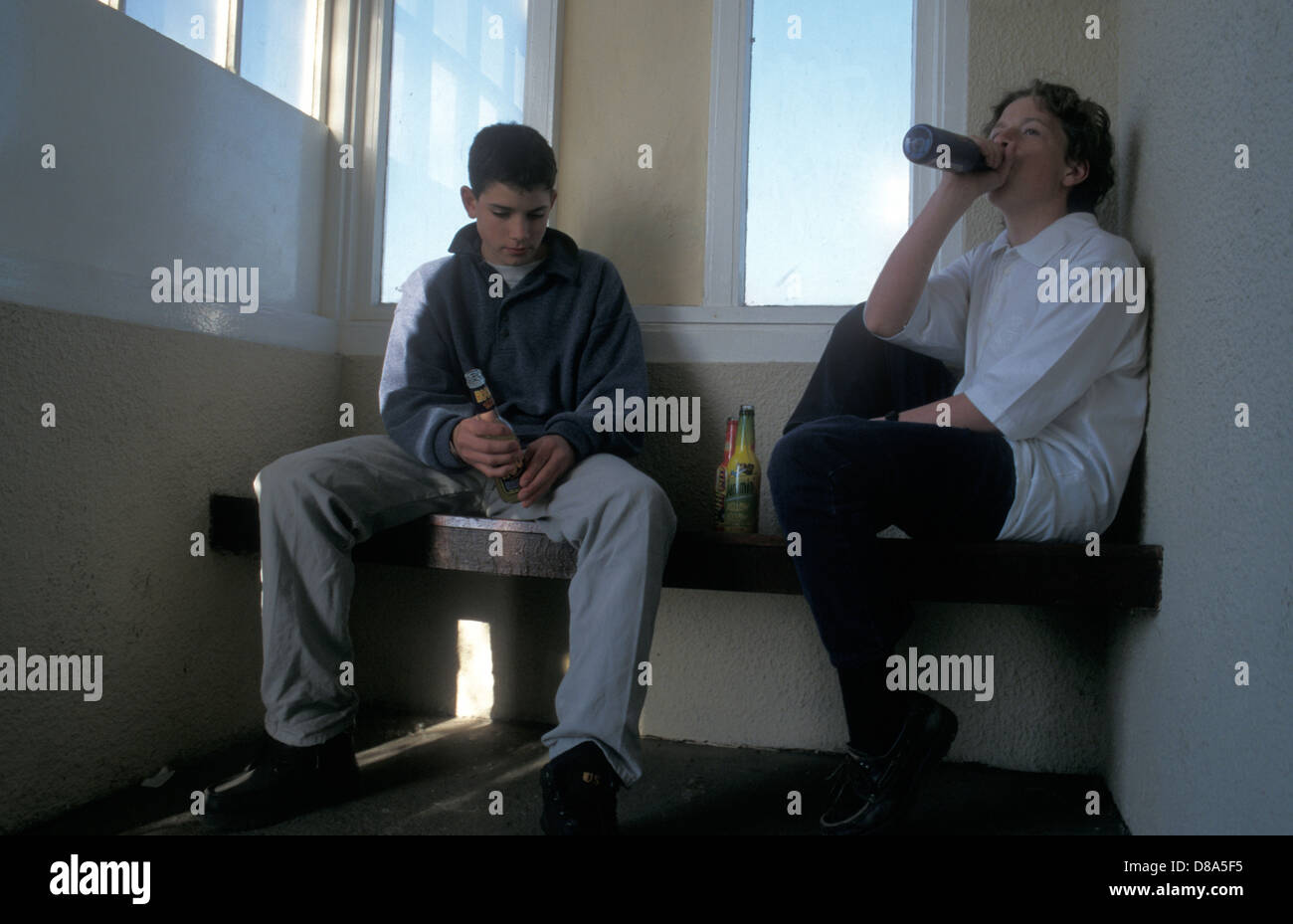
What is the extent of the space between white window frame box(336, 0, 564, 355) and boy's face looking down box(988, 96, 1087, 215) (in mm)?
1280

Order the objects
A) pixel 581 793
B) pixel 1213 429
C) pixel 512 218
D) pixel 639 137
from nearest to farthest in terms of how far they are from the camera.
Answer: pixel 1213 429 < pixel 581 793 < pixel 512 218 < pixel 639 137

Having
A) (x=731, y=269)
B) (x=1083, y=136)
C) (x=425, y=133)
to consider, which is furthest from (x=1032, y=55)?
(x=425, y=133)

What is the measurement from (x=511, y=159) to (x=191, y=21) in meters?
0.74

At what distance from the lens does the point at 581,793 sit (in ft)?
4.21

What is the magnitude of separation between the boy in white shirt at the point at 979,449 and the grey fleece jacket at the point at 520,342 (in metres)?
0.51

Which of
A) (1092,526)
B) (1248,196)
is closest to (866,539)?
(1092,526)

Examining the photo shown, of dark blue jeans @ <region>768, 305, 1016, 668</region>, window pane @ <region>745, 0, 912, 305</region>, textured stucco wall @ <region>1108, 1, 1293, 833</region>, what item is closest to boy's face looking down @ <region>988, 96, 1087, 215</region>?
textured stucco wall @ <region>1108, 1, 1293, 833</region>

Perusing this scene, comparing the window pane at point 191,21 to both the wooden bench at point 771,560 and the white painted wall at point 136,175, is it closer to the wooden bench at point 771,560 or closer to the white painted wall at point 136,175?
the white painted wall at point 136,175

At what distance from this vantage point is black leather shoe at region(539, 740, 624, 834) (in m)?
1.27

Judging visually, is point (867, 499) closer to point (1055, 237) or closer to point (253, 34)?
point (1055, 237)

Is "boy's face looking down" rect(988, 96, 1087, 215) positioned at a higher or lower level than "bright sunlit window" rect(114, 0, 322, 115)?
lower

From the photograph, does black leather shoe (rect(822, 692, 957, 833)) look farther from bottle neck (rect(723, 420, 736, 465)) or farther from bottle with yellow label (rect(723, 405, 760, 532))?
bottle neck (rect(723, 420, 736, 465))

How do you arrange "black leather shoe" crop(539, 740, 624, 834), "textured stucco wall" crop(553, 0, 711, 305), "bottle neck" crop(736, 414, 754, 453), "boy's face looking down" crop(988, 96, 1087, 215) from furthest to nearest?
"textured stucco wall" crop(553, 0, 711, 305), "bottle neck" crop(736, 414, 754, 453), "boy's face looking down" crop(988, 96, 1087, 215), "black leather shoe" crop(539, 740, 624, 834)

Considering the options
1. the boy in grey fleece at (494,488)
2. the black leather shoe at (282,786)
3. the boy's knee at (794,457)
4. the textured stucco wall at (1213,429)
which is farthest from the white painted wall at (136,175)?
the textured stucco wall at (1213,429)
